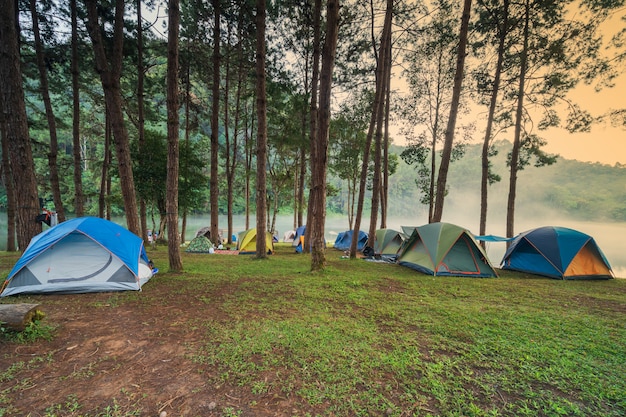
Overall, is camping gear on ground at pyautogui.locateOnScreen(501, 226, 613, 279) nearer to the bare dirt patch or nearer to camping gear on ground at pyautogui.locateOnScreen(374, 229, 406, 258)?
camping gear on ground at pyautogui.locateOnScreen(374, 229, 406, 258)

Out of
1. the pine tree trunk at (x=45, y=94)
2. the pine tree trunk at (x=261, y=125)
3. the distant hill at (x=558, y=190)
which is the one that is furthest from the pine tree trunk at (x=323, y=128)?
the distant hill at (x=558, y=190)

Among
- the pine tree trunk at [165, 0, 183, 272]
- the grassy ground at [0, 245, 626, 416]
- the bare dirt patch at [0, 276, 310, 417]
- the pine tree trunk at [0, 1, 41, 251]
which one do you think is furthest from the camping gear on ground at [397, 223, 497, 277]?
the pine tree trunk at [0, 1, 41, 251]

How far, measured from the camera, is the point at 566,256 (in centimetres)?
747

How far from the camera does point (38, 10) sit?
9.33 metres

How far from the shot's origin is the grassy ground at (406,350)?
2.09m

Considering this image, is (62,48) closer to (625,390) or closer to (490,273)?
(625,390)

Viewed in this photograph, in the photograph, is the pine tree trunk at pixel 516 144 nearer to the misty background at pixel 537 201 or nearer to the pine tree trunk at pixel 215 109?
the pine tree trunk at pixel 215 109

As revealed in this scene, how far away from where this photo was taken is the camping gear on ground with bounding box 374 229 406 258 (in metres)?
12.5

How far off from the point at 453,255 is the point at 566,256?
3427 millimetres

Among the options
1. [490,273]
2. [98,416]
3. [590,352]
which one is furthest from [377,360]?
[490,273]

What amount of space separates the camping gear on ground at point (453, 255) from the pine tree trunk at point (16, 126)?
433 inches

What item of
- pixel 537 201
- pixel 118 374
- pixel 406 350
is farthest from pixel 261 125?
pixel 537 201

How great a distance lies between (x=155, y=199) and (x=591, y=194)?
85.2 m

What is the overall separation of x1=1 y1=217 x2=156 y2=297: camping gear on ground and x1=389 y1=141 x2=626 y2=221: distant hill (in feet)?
172
